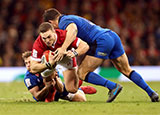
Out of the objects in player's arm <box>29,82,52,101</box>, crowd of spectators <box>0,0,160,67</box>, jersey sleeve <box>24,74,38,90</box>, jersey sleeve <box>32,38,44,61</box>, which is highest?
jersey sleeve <box>32,38,44,61</box>

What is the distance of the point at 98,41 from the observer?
7086mm

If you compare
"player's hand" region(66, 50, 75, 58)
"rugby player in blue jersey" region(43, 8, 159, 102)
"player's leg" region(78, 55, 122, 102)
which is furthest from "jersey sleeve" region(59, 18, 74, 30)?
"player's leg" region(78, 55, 122, 102)

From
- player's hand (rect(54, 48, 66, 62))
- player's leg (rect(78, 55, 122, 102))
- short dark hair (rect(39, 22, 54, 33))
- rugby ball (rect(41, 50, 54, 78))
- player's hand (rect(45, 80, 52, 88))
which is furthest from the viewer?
player's hand (rect(45, 80, 52, 88))

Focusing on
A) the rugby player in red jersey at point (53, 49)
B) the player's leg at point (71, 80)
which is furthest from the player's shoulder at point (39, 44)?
the player's leg at point (71, 80)

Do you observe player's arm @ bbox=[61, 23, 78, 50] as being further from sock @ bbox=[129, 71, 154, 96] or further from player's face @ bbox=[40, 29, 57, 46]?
sock @ bbox=[129, 71, 154, 96]

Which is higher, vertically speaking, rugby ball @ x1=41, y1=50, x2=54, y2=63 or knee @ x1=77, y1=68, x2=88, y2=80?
rugby ball @ x1=41, y1=50, x2=54, y2=63

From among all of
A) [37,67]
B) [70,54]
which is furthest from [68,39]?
[37,67]

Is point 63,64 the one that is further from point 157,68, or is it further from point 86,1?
point 86,1

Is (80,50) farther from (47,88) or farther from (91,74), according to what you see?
(47,88)

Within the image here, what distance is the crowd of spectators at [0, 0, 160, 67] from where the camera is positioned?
14.4 metres

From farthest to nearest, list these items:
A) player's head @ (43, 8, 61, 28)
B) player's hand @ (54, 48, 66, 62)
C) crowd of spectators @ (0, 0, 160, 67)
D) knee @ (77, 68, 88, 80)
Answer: crowd of spectators @ (0, 0, 160, 67), player's head @ (43, 8, 61, 28), knee @ (77, 68, 88, 80), player's hand @ (54, 48, 66, 62)
